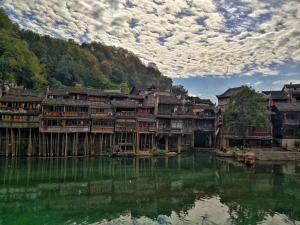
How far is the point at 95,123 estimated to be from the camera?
61.1 metres

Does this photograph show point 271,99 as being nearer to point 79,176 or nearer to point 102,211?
point 79,176

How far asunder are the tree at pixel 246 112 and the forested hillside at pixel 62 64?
4059 centimetres

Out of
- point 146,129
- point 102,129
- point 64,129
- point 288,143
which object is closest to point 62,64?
point 102,129

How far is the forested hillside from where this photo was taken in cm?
7462

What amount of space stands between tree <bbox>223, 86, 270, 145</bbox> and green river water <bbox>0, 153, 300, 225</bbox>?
12.3 meters

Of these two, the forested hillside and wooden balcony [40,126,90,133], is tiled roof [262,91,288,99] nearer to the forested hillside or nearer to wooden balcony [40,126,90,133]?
the forested hillside

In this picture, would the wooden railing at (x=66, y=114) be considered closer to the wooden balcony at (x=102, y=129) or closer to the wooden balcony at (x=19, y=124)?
the wooden balcony at (x=19, y=124)

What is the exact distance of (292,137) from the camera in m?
65.6

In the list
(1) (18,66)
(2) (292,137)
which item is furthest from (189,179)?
(1) (18,66)

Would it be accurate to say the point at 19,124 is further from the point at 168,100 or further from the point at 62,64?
the point at 62,64

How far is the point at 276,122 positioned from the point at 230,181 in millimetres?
35419

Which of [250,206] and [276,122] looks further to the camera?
[276,122]

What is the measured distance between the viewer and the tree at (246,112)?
61.5 meters

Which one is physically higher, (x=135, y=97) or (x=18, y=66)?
(x=18, y=66)
